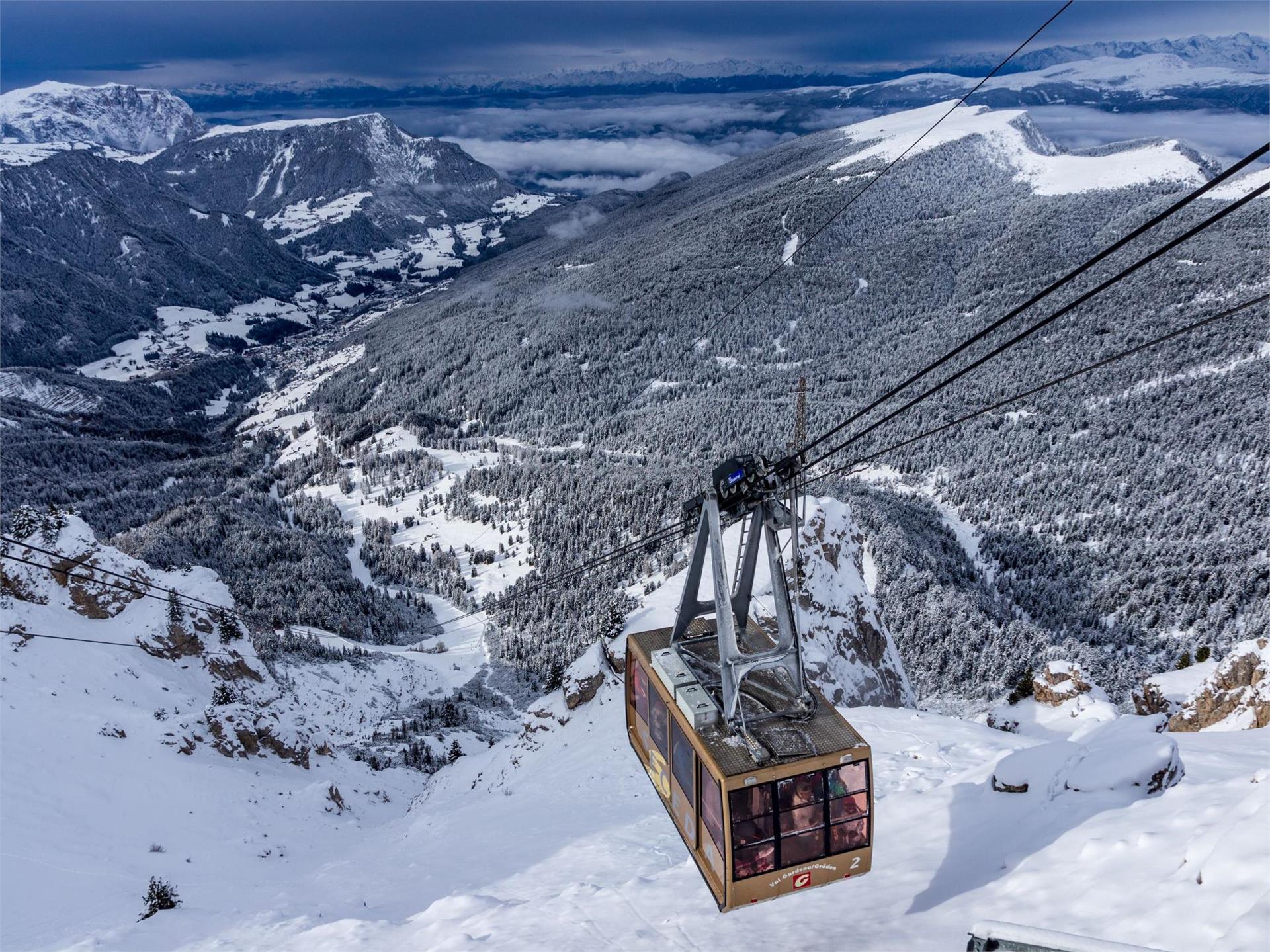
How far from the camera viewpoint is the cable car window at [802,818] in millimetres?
11852

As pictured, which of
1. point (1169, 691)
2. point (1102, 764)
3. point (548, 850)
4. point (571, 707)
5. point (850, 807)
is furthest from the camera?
point (1169, 691)

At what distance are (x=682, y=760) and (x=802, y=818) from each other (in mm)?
2569

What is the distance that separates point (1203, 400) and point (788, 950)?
182027 millimetres

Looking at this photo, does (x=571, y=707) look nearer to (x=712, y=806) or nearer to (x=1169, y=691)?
(x=712, y=806)

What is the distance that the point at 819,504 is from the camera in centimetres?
4803

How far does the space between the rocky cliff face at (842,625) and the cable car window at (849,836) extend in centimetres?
2112

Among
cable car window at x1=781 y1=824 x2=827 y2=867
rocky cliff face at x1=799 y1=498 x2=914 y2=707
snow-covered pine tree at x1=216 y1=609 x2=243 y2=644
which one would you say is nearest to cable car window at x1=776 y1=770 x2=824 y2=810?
cable car window at x1=781 y1=824 x2=827 y2=867

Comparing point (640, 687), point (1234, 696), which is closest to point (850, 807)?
point (640, 687)

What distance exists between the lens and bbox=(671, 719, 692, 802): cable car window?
13133 millimetres

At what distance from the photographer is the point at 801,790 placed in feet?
38.9

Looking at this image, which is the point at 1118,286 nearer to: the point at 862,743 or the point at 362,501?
the point at 362,501

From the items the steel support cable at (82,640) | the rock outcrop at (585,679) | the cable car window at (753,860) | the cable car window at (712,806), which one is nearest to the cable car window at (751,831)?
the cable car window at (753,860)

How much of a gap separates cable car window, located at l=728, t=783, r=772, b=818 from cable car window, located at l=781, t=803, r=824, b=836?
0.38 m

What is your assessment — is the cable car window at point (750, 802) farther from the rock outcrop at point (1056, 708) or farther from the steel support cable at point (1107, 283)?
the rock outcrop at point (1056, 708)
